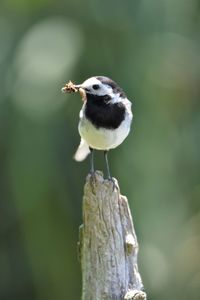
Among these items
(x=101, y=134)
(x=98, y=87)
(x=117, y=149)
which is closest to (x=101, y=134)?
(x=101, y=134)

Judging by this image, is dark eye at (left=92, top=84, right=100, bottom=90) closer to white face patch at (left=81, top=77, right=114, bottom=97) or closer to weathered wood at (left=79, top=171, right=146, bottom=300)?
white face patch at (left=81, top=77, right=114, bottom=97)

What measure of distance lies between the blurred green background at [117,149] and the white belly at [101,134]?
112 inches

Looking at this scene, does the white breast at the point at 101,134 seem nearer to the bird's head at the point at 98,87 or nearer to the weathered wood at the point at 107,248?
the bird's head at the point at 98,87

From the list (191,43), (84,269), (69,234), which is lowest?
(84,269)

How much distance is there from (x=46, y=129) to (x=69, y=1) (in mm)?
1109

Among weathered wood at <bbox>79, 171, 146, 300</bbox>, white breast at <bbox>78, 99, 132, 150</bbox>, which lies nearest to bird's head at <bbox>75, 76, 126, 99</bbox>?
white breast at <bbox>78, 99, 132, 150</bbox>

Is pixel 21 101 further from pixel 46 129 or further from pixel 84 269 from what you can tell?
pixel 84 269

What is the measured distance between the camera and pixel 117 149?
8289mm

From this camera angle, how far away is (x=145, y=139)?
331 inches

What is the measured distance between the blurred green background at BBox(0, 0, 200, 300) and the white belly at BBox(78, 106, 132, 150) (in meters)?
2.84

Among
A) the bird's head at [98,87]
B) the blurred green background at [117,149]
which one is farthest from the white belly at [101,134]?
the blurred green background at [117,149]

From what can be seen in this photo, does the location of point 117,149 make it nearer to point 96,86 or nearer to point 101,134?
point 101,134

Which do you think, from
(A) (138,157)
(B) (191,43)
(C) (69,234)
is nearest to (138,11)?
(B) (191,43)

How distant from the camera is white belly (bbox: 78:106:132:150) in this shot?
515cm
